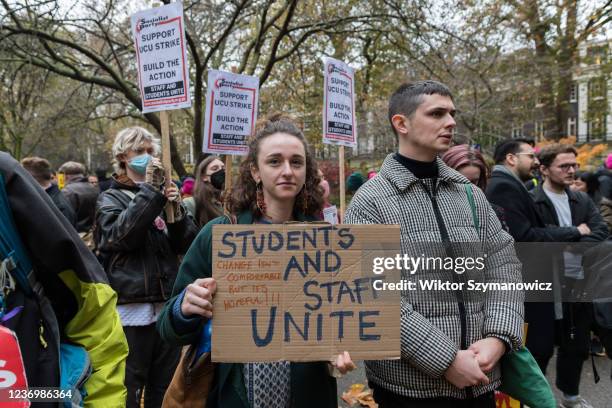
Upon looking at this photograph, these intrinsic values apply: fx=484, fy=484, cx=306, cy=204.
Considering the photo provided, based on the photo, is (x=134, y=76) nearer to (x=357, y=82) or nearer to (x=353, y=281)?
(x=357, y=82)

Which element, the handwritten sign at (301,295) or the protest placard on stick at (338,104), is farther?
the protest placard on stick at (338,104)

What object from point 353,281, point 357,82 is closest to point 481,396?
point 353,281

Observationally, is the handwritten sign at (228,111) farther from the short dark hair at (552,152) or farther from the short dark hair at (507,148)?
the short dark hair at (552,152)

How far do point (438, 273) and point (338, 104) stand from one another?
9.52 ft

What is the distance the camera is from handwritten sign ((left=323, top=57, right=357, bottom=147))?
14.7 ft

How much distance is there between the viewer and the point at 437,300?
78.0 inches

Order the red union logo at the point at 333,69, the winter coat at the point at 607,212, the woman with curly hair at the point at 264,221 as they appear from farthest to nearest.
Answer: the winter coat at the point at 607,212 < the red union logo at the point at 333,69 < the woman with curly hair at the point at 264,221

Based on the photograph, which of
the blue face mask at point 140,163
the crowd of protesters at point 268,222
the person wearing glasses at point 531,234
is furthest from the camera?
the person wearing glasses at point 531,234

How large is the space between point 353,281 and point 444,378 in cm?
60

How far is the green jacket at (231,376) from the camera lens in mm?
1890

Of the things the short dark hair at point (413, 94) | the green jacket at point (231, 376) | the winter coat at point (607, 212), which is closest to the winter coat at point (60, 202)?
the green jacket at point (231, 376)

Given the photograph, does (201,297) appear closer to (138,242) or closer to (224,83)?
(138,242)

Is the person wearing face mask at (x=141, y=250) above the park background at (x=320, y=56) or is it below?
below

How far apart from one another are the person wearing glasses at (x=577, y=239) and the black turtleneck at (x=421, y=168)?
2152 mm
